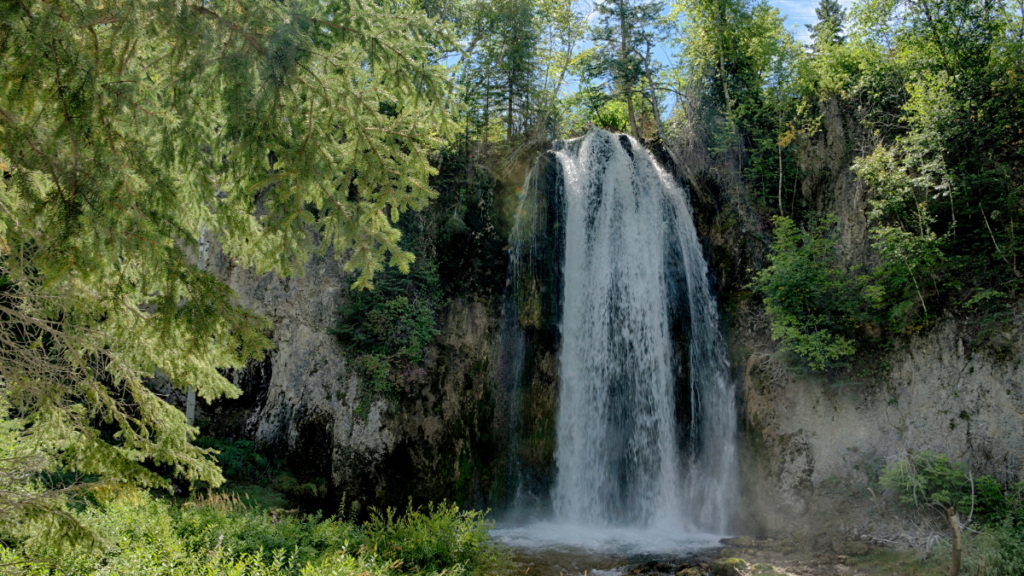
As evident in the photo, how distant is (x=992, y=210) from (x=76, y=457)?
44.1 feet

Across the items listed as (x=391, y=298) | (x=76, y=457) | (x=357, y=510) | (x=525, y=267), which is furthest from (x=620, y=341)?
(x=76, y=457)

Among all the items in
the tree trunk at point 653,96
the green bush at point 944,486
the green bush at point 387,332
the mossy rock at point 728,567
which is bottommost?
the mossy rock at point 728,567

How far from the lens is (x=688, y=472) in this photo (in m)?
11.6

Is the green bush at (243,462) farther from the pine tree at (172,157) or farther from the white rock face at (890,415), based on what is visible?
the white rock face at (890,415)

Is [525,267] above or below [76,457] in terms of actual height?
above

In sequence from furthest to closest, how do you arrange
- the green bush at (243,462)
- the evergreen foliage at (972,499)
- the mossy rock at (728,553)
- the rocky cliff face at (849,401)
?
the green bush at (243,462) < the rocky cliff face at (849,401) < the mossy rock at (728,553) < the evergreen foliage at (972,499)

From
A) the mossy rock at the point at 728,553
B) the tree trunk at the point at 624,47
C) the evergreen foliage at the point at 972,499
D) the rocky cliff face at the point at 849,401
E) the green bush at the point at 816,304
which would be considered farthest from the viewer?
the tree trunk at the point at 624,47

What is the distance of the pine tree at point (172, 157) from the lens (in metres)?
3.30

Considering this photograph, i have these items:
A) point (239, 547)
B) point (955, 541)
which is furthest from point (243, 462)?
point (955, 541)

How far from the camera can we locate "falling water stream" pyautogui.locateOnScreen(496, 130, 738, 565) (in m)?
11.4

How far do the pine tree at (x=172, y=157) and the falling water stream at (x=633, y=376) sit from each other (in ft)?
24.8

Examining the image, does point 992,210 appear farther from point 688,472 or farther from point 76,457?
point 76,457

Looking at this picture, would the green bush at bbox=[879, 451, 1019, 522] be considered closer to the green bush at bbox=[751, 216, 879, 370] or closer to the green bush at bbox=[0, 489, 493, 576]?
the green bush at bbox=[751, 216, 879, 370]

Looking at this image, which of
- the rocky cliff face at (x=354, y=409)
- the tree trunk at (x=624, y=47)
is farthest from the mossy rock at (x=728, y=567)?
the tree trunk at (x=624, y=47)
